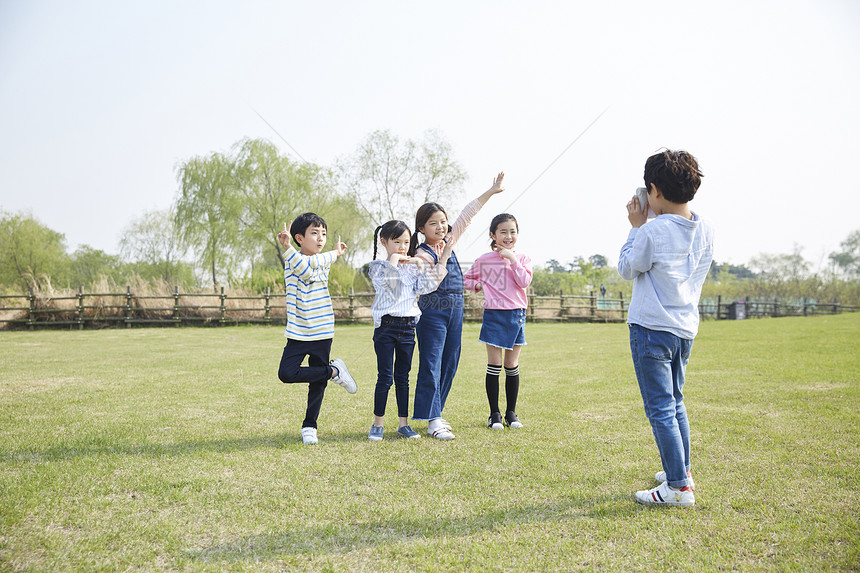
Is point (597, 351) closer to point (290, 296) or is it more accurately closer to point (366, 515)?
point (290, 296)

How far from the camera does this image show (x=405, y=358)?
12.9 feet

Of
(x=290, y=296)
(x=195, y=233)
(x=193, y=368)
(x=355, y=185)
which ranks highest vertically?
(x=355, y=185)

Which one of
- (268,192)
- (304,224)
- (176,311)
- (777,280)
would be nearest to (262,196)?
(268,192)

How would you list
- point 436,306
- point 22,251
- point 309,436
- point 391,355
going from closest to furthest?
point 309,436, point 391,355, point 436,306, point 22,251

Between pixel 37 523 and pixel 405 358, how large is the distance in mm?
2282

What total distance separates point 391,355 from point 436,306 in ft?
1.64

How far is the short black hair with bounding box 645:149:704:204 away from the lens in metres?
2.54

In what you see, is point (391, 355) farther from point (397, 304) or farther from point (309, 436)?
point (309, 436)

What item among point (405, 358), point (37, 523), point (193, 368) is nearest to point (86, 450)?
point (37, 523)

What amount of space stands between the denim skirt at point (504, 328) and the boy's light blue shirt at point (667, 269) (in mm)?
1584

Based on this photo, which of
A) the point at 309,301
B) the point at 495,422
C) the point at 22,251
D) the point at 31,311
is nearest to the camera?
the point at 309,301

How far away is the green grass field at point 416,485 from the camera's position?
6.68ft

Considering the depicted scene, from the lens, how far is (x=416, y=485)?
280 centimetres

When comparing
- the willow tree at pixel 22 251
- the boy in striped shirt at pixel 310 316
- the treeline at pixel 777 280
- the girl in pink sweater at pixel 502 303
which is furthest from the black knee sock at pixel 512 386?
the willow tree at pixel 22 251
